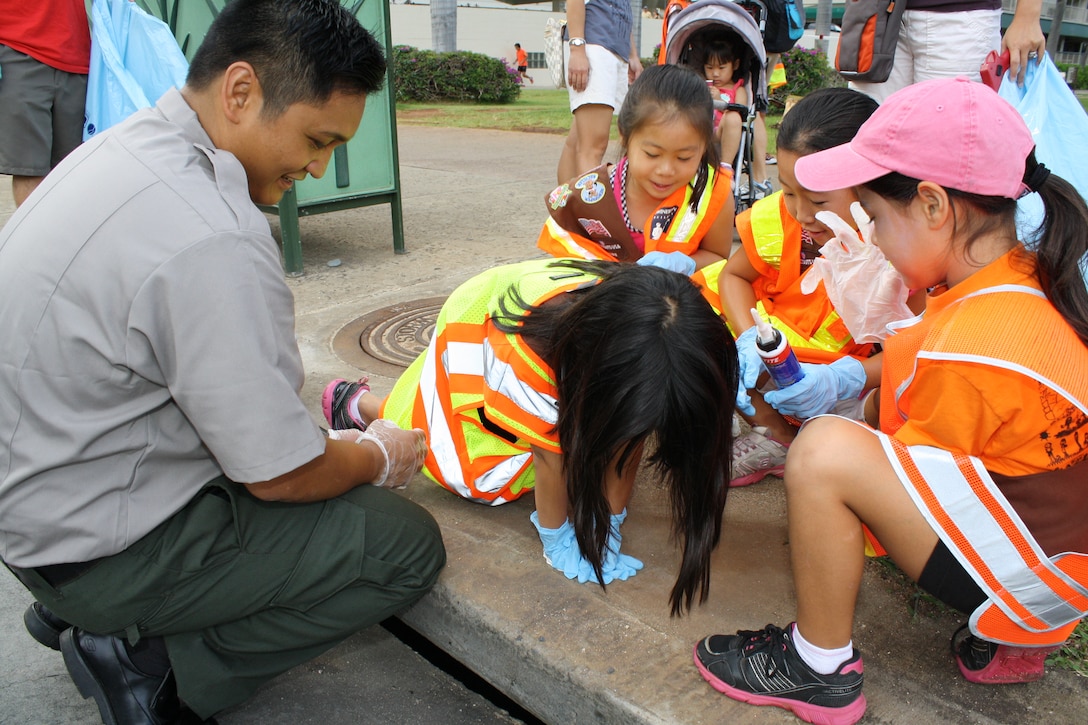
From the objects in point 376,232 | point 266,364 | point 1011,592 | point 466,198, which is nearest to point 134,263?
point 266,364

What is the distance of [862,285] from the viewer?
231cm

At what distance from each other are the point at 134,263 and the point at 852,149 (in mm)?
1242

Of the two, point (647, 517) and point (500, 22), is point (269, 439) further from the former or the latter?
point (500, 22)

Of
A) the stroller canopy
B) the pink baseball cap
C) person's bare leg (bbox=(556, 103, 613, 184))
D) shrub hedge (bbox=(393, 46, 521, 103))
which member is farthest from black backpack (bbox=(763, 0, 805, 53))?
shrub hedge (bbox=(393, 46, 521, 103))

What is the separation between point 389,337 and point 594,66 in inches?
74.5

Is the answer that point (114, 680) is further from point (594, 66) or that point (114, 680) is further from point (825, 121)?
point (594, 66)

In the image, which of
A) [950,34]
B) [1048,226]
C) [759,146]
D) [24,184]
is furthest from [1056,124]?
[24,184]

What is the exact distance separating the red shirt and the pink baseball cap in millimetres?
3191

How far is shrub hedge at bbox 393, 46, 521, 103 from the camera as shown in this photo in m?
17.1

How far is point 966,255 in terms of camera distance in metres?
1.54

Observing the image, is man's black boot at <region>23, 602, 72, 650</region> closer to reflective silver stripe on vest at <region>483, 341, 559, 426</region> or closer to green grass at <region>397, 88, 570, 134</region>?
reflective silver stripe on vest at <region>483, 341, 559, 426</region>

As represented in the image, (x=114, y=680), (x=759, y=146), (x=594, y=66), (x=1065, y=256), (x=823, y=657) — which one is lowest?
(x=114, y=680)

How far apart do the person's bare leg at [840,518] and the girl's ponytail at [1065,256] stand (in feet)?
1.18

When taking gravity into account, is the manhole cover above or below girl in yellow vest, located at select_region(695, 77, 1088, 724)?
below
